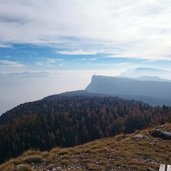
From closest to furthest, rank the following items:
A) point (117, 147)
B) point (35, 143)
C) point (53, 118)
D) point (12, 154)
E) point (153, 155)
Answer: point (153, 155) → point (117, 147) → point (12, 154) → point (35, 143) → point (53, 118)

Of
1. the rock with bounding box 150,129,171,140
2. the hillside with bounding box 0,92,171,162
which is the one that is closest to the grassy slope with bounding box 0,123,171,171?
the rock with bounding box 150,129,171,140

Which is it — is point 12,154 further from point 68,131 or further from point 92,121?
point 92,121

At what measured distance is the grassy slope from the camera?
15.8 metres

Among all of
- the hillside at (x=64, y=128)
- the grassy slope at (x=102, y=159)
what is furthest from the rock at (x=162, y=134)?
the hillside at (x=64, y=128)

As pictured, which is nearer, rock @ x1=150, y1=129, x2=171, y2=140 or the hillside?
rock @ x1=150, y1=129, x2=171, y2=140

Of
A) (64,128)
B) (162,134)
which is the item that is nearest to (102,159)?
(162,134)

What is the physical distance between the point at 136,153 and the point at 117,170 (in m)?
4.10

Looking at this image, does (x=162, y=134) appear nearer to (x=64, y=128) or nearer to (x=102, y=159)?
(x=102, y=159)

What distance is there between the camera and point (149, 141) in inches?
933

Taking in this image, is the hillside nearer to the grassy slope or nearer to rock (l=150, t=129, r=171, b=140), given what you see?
rock (l=150, t=129, r=171, b=140)

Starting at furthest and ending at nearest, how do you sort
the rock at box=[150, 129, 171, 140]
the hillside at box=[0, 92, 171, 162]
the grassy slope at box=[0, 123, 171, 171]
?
the hillside at box=[0, 92, 171, 162] → the rock at box=[150, 129, 171, 140] → the grassy slope at box=[0, 123, 171, 171]

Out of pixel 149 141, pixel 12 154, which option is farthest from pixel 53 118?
pixel 149 141

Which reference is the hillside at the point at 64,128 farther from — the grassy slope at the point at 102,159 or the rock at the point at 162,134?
the grassy slope at the point at 102,159

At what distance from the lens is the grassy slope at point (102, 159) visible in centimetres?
1584
